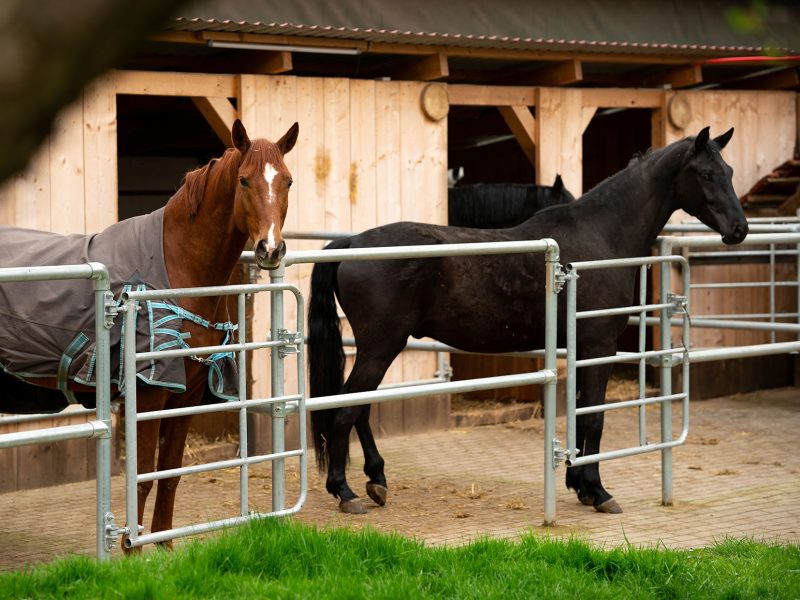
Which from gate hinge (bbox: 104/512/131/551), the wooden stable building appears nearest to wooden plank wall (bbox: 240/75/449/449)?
the wooden stable building

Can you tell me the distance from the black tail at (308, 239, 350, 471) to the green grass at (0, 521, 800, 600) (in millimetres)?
1680

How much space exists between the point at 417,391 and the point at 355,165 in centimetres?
356

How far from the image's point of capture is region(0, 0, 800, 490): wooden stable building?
6.89 metres

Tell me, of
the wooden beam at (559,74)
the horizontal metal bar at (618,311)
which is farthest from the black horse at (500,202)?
the horizontal metal bar at (618,311)

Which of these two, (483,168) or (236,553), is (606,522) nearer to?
(236,553)

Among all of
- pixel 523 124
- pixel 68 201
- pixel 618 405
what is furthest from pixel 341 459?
pixel 523 124

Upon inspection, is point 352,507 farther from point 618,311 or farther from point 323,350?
point 618,311

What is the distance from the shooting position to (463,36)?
7852 millimetres

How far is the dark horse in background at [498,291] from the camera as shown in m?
5.80

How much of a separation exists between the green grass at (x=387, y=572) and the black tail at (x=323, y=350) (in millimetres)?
1680

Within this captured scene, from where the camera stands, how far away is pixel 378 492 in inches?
235

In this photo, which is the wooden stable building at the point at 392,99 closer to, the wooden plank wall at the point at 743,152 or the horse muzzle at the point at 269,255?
the wooden plank wall at the point at 743,152

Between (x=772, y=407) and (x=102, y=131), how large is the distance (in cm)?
596

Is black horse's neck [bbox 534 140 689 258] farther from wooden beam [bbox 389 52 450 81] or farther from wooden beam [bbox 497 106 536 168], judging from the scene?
wooden beam [bbox 497 106 536 168]
